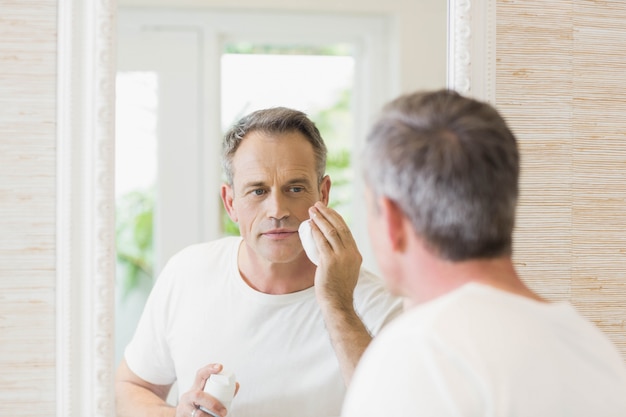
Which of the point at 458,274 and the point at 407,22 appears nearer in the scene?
the point at 458,274

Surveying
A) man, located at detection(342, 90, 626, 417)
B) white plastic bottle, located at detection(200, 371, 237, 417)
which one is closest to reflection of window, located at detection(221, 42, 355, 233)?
white plastic bottle, located at detection(200, 371, 237, 417)

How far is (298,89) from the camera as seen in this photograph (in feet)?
4.32

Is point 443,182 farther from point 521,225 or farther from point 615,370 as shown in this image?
point 521,225

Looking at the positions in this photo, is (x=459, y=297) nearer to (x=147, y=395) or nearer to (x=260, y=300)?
(x=260, y=300)

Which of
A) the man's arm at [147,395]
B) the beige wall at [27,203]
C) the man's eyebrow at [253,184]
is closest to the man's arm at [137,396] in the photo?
the man's arm at [147,395]

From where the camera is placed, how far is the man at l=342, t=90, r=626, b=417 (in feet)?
2.31

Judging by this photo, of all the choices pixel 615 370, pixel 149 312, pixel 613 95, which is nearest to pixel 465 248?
pixel 615 370

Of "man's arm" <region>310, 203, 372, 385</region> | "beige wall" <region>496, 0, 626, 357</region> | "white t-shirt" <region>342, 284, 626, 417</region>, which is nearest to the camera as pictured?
"white t-shirt" <region>342, 284, 626, 417</region>

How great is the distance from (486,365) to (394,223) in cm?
18

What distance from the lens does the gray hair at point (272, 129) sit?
4.23 feet

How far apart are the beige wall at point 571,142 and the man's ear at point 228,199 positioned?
50 centimetres

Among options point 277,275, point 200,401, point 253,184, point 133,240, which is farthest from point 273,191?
point 200,401

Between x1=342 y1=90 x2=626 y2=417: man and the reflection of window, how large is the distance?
1.60 feet

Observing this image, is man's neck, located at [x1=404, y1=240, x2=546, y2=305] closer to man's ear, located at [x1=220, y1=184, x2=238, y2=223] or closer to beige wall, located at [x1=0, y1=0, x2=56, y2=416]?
man's ear, located at [x1=220, y1=184, x2=238, y2=223]
